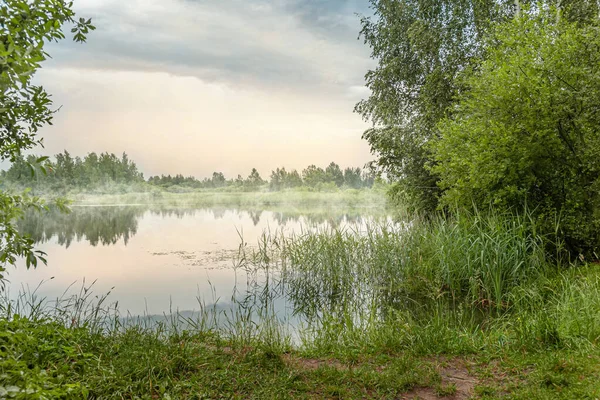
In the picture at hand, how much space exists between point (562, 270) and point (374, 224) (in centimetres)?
465

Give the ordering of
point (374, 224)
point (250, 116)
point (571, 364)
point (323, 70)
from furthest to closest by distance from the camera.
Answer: point (250, 116) < point (323, 70) < point (374, 224) < point (571, 364)

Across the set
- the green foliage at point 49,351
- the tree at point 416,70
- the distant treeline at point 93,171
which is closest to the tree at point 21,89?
the green foliage at point 49,351

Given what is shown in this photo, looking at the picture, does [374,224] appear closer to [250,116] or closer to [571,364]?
[571,364]

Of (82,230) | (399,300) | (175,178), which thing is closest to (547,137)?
(399,300)

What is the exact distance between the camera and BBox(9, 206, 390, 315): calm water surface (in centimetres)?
945

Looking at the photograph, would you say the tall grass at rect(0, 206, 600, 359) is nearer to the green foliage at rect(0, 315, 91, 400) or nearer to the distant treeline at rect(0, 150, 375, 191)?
the green foliage at rect(0, 315, 91, 400)

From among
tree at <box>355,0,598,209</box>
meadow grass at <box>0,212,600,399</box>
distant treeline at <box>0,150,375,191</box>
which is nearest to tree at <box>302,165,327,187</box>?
distant treeline at <box>0,150,375,191</box>

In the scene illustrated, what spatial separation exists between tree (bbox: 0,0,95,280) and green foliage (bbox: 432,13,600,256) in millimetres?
8282

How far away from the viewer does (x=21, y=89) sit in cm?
253

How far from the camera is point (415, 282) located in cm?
805

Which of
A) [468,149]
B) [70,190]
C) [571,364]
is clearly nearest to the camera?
[571,364]

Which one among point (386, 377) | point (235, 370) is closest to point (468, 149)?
point (386, 377)

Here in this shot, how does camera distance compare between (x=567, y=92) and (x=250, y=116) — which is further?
(x=250, y=116)

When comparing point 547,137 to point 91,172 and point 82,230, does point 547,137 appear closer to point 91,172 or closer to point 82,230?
point 82,230
